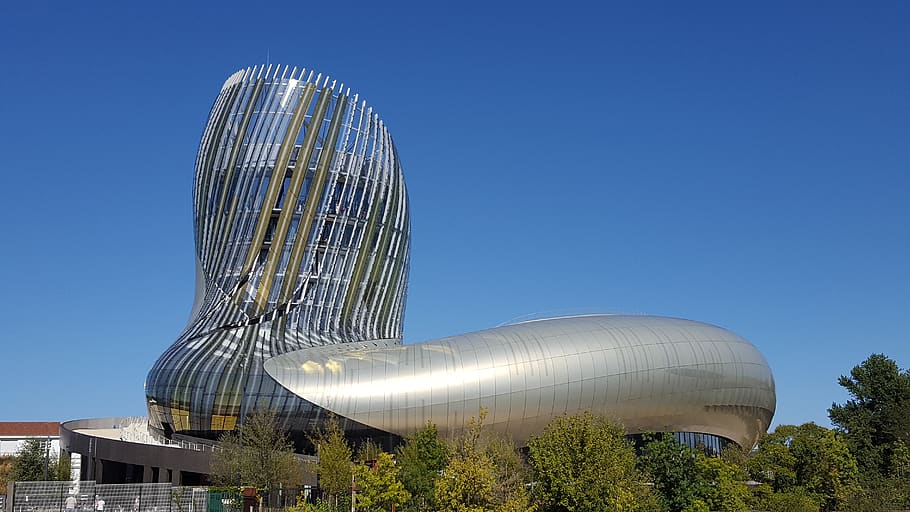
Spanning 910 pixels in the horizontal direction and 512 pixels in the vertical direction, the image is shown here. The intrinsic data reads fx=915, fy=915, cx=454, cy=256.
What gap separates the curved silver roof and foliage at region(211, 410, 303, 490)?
5213 mm

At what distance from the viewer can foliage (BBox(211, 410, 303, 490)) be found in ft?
143

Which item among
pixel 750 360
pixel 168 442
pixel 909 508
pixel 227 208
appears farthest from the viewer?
pixel 227 208

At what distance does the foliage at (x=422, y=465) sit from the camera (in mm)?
37188

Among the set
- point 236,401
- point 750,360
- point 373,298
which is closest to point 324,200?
point 373,298

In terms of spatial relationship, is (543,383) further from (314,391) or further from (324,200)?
(324,200)

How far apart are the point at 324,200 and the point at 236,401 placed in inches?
694

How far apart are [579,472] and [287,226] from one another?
3990 centimetres

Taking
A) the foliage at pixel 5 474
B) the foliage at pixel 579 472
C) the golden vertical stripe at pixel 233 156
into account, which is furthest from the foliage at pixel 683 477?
the foliage at pixel 5 474

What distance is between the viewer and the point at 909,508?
43.7 metres

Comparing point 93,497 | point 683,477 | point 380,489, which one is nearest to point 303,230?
point 380,489

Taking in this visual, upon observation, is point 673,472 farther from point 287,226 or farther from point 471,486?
point 287,226

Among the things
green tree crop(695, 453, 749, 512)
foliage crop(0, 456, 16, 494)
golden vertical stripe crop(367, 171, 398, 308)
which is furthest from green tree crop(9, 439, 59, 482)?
green tree crop(695, 453, 749, 512)

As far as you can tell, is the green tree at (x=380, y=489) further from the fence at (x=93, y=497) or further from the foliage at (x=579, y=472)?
the fence at (x=93, y=497)

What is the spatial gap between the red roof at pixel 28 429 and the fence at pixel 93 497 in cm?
8367
